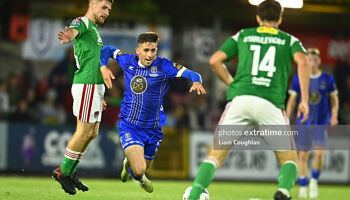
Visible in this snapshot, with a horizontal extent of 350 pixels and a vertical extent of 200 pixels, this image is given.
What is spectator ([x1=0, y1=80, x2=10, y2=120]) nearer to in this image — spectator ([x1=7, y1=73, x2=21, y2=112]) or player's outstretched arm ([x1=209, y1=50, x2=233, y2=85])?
spectator ([x1=7, y1=73, x2=21, y2=112])

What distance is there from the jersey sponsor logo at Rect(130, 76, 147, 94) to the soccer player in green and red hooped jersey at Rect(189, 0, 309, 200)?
5.53 feet

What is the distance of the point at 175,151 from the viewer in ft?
51.4

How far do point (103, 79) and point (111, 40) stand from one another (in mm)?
9107

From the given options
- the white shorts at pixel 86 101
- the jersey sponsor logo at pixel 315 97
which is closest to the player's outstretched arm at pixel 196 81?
the white shorts at pixel 86 101

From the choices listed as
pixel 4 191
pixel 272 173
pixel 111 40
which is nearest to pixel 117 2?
pixel 111 40

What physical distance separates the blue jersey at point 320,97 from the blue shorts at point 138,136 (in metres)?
3.79

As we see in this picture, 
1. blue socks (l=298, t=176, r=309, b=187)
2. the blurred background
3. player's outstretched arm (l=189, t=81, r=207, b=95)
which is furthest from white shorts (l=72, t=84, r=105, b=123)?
the blurred background

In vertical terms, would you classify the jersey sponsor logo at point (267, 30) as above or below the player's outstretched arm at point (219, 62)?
above

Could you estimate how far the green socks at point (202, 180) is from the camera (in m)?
6.09

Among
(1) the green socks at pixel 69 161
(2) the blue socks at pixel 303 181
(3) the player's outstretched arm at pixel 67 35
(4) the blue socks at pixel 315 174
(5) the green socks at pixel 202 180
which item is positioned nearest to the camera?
(5) the green socks at pixel 202 180

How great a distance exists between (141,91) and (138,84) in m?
0.09

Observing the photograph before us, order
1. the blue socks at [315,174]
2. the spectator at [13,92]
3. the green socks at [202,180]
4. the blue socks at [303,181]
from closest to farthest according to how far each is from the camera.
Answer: the green socks at [202,180] < the blue socks at [303,181] < the blue socks at [315,174] < the spectator at [13,92]

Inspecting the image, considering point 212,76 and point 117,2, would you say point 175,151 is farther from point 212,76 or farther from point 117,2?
point 117,2

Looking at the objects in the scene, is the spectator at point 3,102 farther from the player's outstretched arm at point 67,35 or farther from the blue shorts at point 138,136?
the player's outstretched arm at point 67,35
